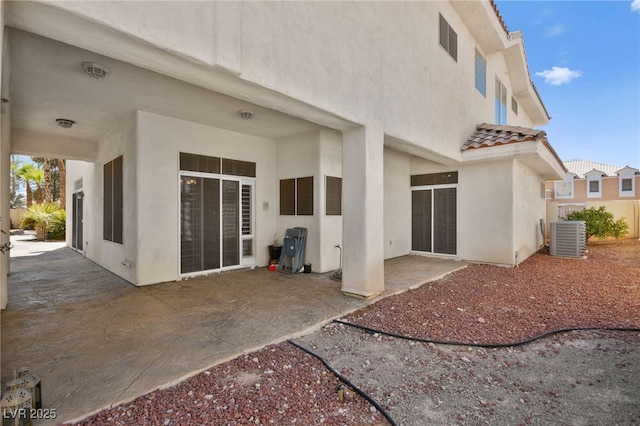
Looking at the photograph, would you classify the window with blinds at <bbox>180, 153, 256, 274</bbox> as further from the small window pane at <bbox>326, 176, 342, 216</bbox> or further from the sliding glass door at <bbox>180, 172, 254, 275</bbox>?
the small window pane at <bbox>326, 176, 342, 216</bbox>

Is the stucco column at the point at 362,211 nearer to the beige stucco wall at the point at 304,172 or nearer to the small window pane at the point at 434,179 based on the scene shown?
the beige stucco wall at the point at 304,172

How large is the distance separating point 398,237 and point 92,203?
9.32 meters

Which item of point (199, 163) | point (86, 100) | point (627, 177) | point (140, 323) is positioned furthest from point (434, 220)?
point (627, 177)

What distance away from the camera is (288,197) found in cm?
782

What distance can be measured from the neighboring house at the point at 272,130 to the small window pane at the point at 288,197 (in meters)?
0.05

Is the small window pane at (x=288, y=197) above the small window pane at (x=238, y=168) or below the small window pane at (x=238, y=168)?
below

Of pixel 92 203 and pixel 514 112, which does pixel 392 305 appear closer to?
pixel 92 203

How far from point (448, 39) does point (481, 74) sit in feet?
9.37

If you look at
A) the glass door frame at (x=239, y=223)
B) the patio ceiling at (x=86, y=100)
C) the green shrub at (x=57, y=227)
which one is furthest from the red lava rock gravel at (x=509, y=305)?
the green shrub at (x=57, y=227)

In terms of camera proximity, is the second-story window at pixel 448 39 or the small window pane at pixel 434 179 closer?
the second-story window at pixel 448 39

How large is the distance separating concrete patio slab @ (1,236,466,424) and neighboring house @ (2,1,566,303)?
2.38 ft

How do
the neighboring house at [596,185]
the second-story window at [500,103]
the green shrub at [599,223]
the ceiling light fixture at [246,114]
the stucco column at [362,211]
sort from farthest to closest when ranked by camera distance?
the neighboring house at [596,185] → the green shrub at [599,223] → the second-story window at [500,103] → the ceiling light fixture at [246,114] → the stucco column at [362,211]

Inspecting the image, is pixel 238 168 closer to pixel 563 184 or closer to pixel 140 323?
pixel 140 323

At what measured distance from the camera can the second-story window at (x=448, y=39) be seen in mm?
7551
